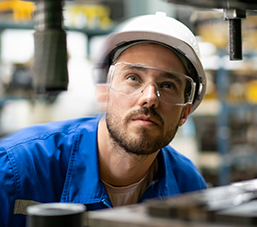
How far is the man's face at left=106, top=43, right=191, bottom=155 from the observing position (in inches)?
60.7

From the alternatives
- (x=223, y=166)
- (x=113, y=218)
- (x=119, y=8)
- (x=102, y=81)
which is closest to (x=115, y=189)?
(x=102, y=81)

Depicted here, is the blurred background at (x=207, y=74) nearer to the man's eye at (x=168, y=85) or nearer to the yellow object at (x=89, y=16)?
the yellow object at (x=89, y=16)

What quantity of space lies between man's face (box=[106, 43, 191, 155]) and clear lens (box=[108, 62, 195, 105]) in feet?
0.06

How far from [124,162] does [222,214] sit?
1.09 metres

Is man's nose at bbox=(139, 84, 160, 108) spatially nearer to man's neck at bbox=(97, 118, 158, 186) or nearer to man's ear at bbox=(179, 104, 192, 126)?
man's neck at bbox=(97, 118, 158, 186)

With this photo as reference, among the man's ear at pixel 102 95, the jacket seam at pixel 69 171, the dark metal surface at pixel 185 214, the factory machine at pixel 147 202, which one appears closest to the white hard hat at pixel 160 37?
the man's ear at pixel 102 95

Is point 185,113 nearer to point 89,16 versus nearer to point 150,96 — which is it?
point 150,96

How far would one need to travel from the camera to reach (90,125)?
1.74 metres

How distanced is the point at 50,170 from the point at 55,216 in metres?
0.87

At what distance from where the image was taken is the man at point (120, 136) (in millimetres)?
1434

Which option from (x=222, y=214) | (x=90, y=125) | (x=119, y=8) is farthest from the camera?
(x=119, y=8)

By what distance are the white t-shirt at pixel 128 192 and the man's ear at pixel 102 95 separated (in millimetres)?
363

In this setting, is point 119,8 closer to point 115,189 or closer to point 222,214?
point 115,189

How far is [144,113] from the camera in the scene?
1.53 meters
